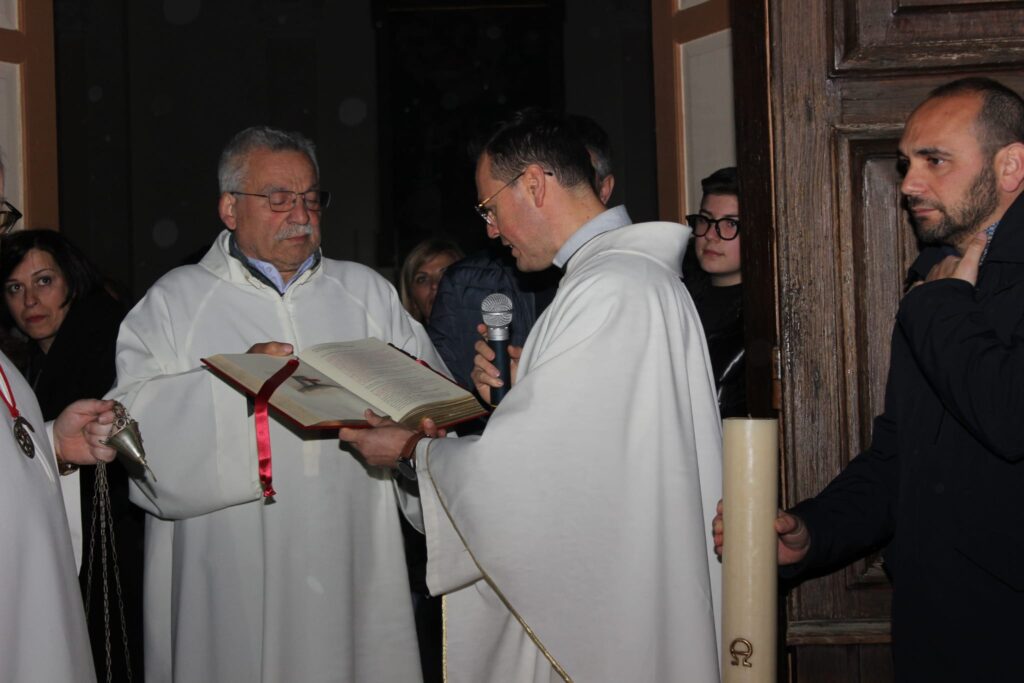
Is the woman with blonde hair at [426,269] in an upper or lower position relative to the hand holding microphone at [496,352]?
upper

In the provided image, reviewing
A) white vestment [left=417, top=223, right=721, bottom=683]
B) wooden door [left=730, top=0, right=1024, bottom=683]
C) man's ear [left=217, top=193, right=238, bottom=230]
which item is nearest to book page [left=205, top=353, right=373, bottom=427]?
white vestment [left=417, top=223, right=721, bottom=683]

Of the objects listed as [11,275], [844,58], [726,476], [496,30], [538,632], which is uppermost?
[496,30]

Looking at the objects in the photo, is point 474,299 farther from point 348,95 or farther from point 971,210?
point 348,95

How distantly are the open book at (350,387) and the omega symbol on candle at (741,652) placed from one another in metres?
1.48

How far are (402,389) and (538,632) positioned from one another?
2.61ft

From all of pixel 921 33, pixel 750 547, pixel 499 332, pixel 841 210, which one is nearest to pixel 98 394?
pixel 499 332

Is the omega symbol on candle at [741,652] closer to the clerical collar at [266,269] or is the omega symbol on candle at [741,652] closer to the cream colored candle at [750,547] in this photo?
the cream colored candle at [750,547]

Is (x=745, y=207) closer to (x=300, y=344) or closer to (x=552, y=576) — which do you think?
(x=552, y=576)

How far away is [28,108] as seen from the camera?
19.9ft

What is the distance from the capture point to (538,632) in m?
2.60

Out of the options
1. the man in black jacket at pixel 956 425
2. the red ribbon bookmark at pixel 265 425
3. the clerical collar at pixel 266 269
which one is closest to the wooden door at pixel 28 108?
the clerical collar at pixel 266 269

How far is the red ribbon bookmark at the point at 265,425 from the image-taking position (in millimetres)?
3076

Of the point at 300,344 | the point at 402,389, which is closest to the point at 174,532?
the point at 300,344

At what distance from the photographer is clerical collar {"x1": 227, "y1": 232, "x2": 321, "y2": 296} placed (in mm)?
→ 3805
